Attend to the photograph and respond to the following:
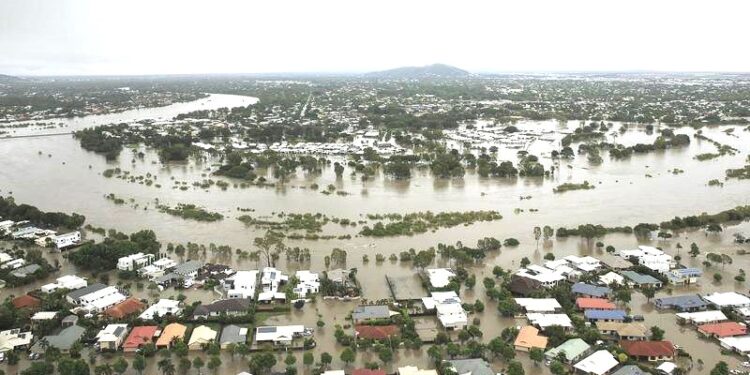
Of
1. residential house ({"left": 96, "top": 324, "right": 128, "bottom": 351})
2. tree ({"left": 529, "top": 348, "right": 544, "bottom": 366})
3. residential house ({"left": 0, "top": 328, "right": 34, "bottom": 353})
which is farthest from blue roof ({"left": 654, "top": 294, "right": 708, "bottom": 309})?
Answer: residential house ({"left": 0, "top": 328, "right": 34, "bottom": 353})

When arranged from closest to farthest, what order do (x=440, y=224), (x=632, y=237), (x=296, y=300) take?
1. (x=296, y=300)
2. (x=632, y=237)
3. (x=440, y=224)

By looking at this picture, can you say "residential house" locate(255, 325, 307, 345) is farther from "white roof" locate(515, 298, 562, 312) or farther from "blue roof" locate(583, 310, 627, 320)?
"blue roof" locate(583, 310, 627, 320)

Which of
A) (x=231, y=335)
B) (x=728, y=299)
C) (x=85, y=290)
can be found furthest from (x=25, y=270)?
(x=728, y=299)

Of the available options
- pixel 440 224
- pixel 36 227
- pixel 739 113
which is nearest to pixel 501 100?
pixel 739 113

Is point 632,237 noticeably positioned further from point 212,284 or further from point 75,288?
point 75,288

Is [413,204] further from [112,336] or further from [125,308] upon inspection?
[112,336]

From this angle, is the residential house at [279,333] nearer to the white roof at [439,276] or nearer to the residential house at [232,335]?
the residential house at [232,335]

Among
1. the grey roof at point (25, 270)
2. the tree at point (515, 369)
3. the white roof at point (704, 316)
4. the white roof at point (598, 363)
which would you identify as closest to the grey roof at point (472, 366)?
the tree at point (515, 369)
